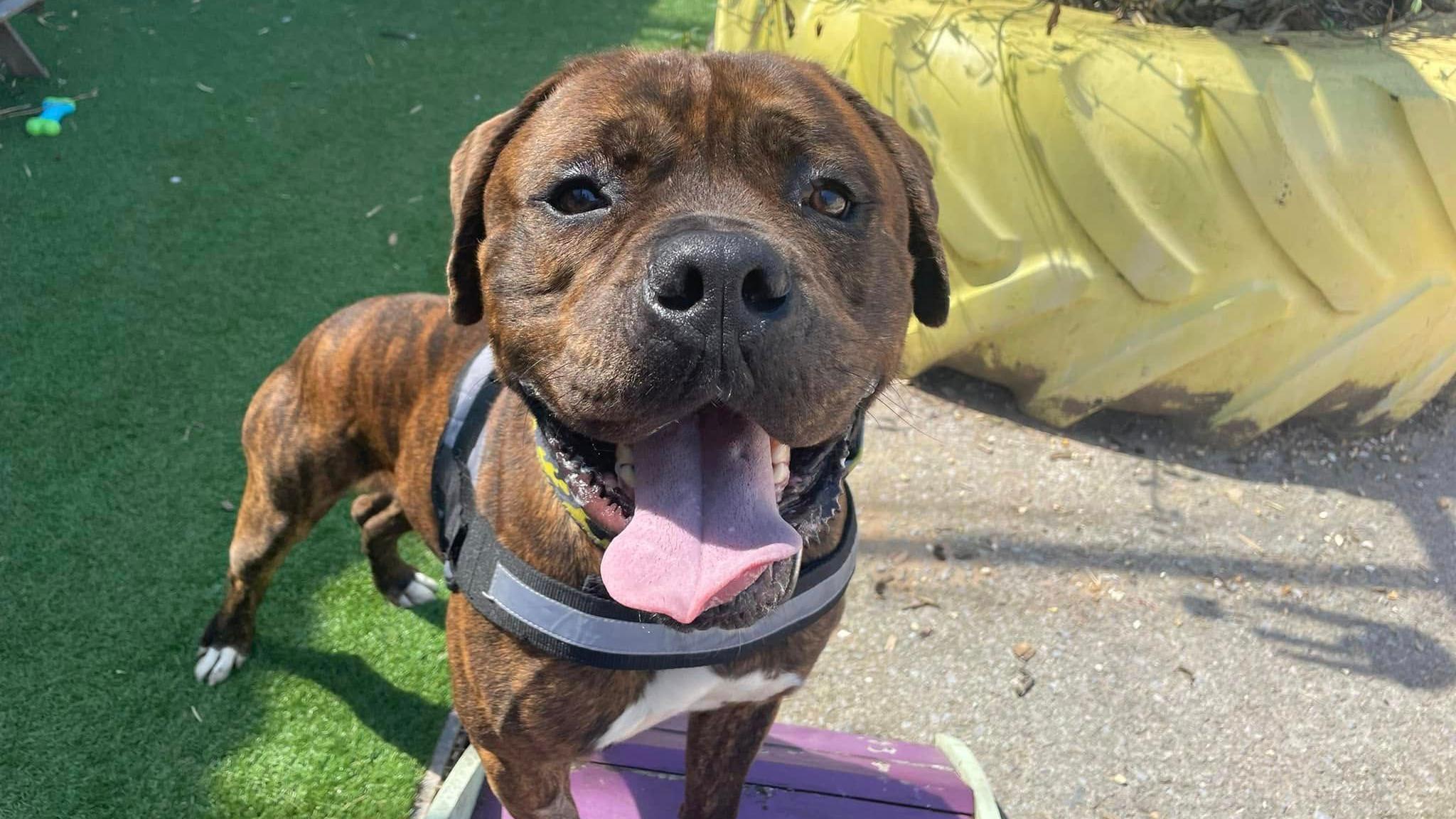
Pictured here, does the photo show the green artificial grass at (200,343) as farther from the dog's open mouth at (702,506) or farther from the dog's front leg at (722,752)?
the dog's open mouth at (702,506)

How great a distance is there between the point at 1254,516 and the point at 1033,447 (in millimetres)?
912

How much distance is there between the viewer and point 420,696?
10.4 feet

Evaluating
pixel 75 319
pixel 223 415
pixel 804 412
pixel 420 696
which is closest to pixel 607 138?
pixel 804 412

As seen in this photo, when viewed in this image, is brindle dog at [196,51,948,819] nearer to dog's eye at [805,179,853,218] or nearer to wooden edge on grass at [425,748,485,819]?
dog's eye at [805,179,853,218]

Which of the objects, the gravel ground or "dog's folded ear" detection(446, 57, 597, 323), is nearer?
"dog's folded ear" detection(446, 57, 597, 323)

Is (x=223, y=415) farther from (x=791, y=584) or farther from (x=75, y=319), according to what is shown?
(x=791, y=584)

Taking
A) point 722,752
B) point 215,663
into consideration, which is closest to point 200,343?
point 215,663

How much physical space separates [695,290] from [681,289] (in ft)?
0.07

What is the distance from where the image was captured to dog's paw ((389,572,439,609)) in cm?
343

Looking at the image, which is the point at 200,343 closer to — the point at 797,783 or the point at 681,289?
the point at 797,783

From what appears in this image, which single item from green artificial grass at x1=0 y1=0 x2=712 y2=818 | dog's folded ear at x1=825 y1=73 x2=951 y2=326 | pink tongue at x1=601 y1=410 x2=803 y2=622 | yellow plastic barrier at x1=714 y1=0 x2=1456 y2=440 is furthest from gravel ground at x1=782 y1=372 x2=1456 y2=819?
pink tongue at x1=601 y1=410 x2=803 y2=622

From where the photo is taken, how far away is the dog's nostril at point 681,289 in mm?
1440

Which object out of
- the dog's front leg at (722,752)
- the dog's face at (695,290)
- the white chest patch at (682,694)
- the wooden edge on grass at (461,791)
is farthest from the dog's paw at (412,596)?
the dog's face at (695,290)

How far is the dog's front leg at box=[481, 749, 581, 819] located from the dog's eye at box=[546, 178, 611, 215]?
118 centimetres
